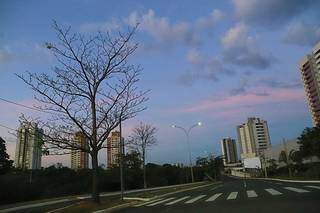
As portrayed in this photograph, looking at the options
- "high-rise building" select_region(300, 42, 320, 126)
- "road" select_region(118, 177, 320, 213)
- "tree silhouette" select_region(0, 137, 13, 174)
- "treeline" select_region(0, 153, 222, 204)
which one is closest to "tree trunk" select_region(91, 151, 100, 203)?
"road" select_region(118, 177, 320, 213)

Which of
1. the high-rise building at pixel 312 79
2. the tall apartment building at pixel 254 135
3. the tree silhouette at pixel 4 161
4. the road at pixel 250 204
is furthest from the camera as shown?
the tall apartment building at pixel 254 135

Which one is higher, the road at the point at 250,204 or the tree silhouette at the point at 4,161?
the tree silhouette at the point at 4,161

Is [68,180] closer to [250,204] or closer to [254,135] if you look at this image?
[250,204]

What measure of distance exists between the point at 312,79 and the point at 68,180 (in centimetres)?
9333

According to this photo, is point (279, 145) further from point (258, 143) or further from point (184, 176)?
point (184, 176)

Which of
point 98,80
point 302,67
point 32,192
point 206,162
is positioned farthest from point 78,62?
point 302,67

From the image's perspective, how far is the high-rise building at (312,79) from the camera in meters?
119

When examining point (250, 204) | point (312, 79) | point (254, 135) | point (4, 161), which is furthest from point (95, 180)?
point (254, 135)

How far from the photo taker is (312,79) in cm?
12306

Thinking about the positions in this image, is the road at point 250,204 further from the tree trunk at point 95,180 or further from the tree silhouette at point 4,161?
the tree silhouette at point 4,161

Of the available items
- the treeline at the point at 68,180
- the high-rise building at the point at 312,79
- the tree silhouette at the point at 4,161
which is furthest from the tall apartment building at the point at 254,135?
the tree silhouette at the point at 4,161

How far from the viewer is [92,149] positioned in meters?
21.0

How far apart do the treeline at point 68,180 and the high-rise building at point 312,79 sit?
2390 inches

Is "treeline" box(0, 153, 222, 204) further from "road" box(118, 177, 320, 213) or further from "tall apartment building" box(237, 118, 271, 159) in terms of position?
"tall apartment building" box(237, 118, 271, 159)
